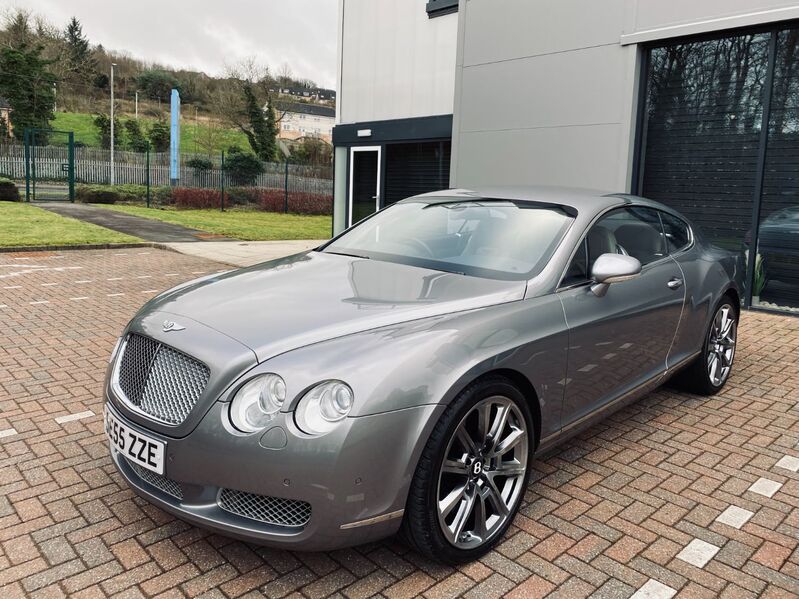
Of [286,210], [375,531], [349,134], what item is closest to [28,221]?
[349,134]

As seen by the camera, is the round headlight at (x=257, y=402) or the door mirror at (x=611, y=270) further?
the door mirror at (x=611, y=270)

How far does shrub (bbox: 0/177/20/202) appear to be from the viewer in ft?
75.5

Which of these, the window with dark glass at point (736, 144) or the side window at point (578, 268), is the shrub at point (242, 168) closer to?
the window with dark glass at point (736, 144)

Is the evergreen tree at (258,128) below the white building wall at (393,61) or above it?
above

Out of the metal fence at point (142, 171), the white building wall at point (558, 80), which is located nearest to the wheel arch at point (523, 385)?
the white building wall at point (558, 80)

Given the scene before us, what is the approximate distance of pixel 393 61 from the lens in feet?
44.9

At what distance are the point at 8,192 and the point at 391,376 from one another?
986 inches

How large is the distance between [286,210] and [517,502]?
29.6 metres

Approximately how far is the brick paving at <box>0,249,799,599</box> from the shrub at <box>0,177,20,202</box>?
2121 centimetres

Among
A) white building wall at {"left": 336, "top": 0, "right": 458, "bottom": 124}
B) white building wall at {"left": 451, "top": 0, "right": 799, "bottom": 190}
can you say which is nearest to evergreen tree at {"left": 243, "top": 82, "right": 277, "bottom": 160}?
white building wall at {"left": 336, "top": 0, "right": 458, "bottom": 124}

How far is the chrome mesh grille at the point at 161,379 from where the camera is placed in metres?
2.54

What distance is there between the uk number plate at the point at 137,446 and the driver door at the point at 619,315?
1.85m

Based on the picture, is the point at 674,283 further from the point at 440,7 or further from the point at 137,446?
the point at 440,7

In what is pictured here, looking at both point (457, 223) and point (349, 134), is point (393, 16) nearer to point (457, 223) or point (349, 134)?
point (349, 134)
